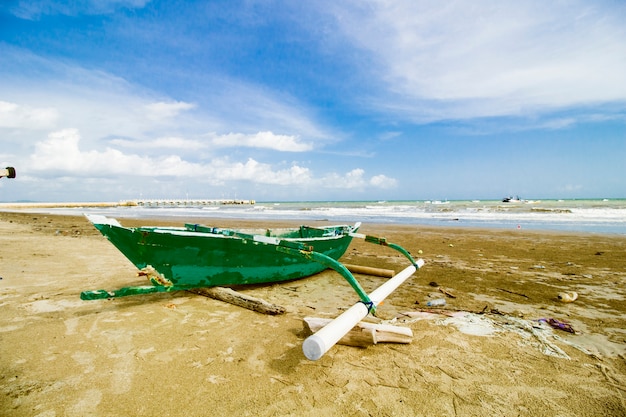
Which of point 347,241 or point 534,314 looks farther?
point 347,241

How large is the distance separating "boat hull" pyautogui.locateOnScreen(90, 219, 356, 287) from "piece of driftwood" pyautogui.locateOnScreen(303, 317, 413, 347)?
4.84 ft

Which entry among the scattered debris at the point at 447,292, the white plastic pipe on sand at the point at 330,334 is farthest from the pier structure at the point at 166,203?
the white plastic pipe on sand at the point at 330,334

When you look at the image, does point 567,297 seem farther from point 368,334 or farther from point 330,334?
point 330,334

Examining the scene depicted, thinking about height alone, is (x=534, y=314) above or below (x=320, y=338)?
below

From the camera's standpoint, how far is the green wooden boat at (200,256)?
4.15m

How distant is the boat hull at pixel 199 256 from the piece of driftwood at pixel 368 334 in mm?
1475

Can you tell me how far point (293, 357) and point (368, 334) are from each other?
0.85 m

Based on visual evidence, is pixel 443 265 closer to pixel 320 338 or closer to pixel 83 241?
pixel 320 338

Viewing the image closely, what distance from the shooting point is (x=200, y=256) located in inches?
185

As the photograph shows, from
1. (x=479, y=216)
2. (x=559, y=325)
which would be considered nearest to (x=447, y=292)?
(x=559, y=325)

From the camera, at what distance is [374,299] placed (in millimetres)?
3648

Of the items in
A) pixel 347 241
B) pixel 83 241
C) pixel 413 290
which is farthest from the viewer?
pixel 83 241

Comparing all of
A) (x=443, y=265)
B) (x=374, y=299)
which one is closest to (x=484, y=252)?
(x=443, y=265)

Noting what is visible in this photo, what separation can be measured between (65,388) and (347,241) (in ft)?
18.8
